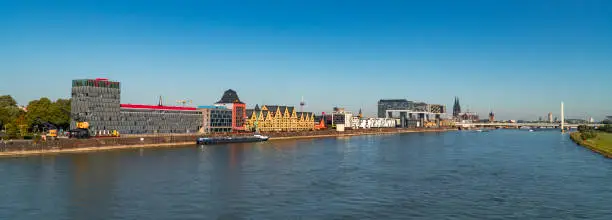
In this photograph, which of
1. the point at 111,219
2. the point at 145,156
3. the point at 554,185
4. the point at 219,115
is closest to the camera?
the point at 111,219

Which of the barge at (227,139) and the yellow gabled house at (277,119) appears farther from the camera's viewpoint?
the yellow gabled house at (277,119)

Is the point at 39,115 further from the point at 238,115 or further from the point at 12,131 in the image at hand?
the point at 238,115

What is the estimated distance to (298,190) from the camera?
4184cm

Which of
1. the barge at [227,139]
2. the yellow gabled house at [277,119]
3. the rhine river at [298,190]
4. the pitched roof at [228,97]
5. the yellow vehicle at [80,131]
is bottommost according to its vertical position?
the rhine river at [298,190]

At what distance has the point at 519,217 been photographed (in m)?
32.2

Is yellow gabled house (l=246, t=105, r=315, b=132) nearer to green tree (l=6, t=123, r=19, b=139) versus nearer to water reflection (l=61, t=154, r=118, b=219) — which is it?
green tree (l=6, t=123, r=19, b=139)

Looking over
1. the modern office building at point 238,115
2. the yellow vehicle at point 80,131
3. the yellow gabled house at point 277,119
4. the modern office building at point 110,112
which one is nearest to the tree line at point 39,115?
the modern office building at point 110,112

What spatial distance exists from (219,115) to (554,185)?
334 feet

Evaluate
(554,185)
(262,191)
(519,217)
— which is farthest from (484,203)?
(262,191)

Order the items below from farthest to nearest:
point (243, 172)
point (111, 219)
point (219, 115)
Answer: point (219, 115) < point (243, 172) < point (111, 219)

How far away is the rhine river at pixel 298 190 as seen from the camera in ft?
109

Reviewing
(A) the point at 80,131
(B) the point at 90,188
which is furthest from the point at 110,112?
(B) the point at 90,188

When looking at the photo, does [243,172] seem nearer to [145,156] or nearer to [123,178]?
[123,178]

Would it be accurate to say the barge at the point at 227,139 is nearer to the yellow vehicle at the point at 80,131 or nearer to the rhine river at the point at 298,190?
the yellow vehicle at the point at 80,131
